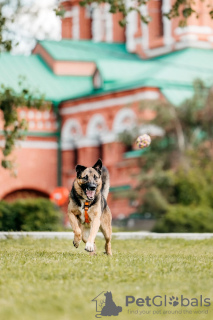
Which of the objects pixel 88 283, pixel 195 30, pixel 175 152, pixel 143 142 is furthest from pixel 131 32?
pixel 88 283

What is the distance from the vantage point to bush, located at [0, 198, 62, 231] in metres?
22.2

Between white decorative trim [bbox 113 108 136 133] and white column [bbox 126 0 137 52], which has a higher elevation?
white column [bbox 126 0 137 52]

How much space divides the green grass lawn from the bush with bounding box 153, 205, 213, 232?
1279cm

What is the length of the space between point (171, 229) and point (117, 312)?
18526 mm

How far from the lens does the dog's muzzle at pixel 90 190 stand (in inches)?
449

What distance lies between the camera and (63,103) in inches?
1821

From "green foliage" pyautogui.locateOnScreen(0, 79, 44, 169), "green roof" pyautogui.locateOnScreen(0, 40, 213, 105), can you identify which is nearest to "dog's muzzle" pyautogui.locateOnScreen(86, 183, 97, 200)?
"green foliage" pyautogui.locateOnScreen(0, 79, 44, 169)

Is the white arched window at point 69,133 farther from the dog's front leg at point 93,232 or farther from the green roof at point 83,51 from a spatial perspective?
the dog's front leg at point 93,232

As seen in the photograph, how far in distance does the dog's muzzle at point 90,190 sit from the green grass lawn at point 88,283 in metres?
0.82

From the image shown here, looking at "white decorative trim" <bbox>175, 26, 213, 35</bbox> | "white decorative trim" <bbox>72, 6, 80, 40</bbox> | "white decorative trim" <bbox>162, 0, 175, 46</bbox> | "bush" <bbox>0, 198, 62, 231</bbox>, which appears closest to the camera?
"bush" <bbox>0, 198, 62, 231</bbox>

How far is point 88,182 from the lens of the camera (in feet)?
37.6

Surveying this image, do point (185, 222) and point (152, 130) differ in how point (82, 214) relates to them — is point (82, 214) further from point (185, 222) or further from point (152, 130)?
point (152, 130)

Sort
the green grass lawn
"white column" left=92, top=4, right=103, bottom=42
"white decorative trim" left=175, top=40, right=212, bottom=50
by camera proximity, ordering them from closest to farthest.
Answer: the green grass lawn → "white decorative trim" left=175, top=40, right=212, bottom=50 → "white column" left=92, top=4, right=103, bottom=42

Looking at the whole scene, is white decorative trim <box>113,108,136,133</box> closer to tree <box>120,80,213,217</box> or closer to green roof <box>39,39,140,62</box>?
tree <box>120,80,213,217</box>
